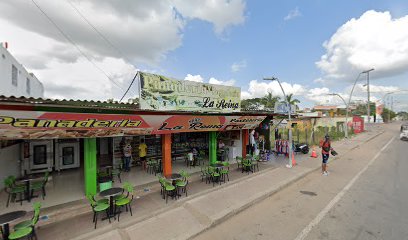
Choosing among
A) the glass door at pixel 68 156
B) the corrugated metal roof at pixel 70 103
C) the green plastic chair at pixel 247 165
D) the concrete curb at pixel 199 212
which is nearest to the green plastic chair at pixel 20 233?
the concrete curb at pixel 199 212

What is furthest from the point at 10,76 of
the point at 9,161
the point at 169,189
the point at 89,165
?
the point at 169,189

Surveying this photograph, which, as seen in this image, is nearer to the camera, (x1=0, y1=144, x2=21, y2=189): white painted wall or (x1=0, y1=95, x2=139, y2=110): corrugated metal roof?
Result: (x1=0, y1=95, x2=139, y2=110): corrugated metal roof

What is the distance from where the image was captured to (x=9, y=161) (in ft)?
34.3

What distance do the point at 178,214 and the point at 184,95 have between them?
19.2ft

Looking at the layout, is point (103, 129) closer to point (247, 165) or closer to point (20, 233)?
point (20, 233)

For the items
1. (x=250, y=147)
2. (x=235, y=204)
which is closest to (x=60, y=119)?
(x=235, y=204)

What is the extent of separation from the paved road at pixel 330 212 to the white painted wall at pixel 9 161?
10476mm

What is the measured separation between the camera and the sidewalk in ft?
20.5

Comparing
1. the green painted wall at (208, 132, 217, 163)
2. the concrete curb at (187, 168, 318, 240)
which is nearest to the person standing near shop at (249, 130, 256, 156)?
the green painted wall at (208, 132, 217, 163)

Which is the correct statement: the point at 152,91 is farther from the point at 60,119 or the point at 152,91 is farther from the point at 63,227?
the point at 63,227

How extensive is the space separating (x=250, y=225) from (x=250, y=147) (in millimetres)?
10170

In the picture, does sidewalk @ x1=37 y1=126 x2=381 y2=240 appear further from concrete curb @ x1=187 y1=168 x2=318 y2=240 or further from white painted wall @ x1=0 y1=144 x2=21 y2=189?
white painted wall @ x1=0 y1=144 x2=21 y2=189

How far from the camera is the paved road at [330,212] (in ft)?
20.2

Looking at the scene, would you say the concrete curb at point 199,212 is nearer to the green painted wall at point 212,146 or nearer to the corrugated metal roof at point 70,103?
the green painted wall at point 212,146
